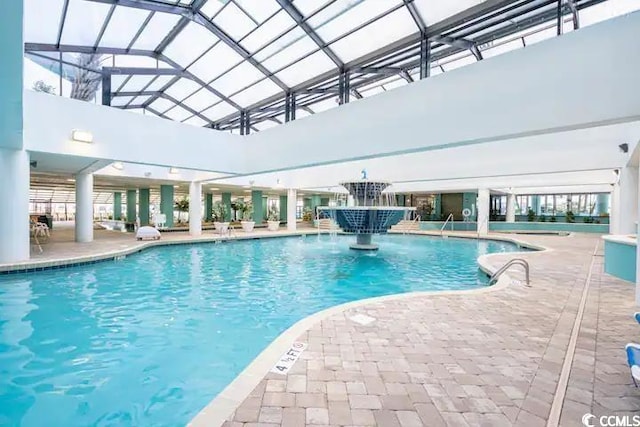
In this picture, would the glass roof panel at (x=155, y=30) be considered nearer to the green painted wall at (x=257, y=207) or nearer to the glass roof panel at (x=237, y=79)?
the glass roof panel at (x=237, y=79)

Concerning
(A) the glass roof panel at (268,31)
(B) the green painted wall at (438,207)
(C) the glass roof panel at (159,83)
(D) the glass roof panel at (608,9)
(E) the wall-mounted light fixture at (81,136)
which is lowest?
(B) the green painted wall at (438,207)

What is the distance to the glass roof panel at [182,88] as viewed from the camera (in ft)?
43.8

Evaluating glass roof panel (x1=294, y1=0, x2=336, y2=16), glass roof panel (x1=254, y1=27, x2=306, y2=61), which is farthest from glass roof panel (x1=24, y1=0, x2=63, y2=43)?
glass roof panel (x1=294, y1=0, x2=336, y2=16)

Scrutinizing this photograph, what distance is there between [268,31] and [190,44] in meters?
3.19

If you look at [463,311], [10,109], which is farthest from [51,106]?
[463,311]

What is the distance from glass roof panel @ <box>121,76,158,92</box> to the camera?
42.4 ft

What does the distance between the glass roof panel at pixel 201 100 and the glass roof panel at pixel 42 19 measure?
5.19m

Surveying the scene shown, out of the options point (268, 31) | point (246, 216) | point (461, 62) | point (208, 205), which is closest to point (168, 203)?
point (208, 205)

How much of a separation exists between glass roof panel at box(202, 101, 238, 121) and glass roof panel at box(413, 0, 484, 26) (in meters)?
8.96

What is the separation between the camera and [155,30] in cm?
1055

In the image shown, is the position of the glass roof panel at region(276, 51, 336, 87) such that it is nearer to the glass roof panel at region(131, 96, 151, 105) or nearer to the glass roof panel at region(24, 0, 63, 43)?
the glass roof panel at region(24, 0, 63, 43)

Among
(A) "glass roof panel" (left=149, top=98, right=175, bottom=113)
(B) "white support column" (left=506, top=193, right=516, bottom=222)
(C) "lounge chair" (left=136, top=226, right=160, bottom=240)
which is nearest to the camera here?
(C) "lounge chair" (left=136, top=226, right=160, bottom=240)

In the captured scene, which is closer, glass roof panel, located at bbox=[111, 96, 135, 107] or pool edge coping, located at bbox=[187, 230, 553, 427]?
pool edge coping, located at bbox=[187, 230, 553, 427]

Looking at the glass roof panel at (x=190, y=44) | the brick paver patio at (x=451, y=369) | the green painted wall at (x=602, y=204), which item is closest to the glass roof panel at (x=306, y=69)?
the glass roof panel at (x=190, y=44)
